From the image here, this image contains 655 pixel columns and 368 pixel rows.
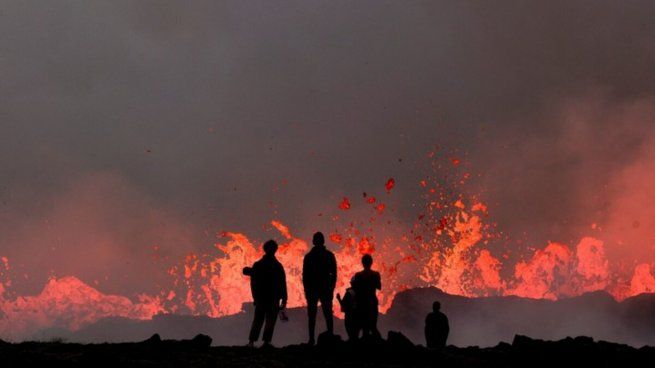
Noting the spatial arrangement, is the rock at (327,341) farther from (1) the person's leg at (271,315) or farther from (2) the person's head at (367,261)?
(2) the person's head at (367,261)

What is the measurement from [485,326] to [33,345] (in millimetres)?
155720

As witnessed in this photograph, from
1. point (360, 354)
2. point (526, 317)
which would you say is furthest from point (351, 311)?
point (526, 317)

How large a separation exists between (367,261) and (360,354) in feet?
12.2

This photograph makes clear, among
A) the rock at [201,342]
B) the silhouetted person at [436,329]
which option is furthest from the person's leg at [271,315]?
the silhouetted person at [436,329]

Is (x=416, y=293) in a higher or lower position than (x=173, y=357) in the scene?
higher

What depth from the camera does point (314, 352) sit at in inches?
527

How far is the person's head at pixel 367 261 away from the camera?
16.4 metres

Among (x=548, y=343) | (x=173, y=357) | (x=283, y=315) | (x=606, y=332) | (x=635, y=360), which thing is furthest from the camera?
(x=606, y=332)

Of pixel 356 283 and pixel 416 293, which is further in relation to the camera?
pixel 416 293

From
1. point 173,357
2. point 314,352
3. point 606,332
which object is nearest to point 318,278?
point 314,352

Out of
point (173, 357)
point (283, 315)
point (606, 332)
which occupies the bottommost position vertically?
point (173, 357)

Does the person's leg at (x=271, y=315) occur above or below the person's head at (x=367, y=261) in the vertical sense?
below

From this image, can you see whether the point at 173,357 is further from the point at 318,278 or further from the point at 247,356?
the point at 318,278

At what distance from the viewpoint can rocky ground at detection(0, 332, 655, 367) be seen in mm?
11805
